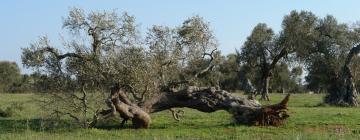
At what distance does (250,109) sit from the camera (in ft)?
95.8

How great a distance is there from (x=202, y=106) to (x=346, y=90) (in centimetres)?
2575

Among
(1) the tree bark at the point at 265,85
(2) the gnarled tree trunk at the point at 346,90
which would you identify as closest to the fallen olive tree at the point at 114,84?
(2) the gnarled tree trunk at the point at 346,90

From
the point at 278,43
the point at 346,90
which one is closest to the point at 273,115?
the point at 346,90

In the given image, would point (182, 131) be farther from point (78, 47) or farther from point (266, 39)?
point (266, 39)

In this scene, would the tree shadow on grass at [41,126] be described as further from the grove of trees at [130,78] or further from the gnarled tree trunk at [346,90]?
the gnarled tree trunk at [346,90]

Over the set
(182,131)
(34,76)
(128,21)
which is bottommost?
(182,131)

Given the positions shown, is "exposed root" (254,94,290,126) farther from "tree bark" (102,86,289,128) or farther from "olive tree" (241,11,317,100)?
"olive tree" (241,11,317,100)

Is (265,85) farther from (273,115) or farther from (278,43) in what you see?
(273,115)

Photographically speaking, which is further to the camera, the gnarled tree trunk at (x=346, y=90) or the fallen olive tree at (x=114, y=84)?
the gnarled tree trunk at (x=346, y=90)

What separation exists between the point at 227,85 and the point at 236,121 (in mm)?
72503

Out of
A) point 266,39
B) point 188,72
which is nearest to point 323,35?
point 266,39

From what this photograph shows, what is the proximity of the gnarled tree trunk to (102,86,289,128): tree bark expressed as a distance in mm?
24138

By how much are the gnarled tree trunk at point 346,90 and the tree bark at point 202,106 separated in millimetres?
24138

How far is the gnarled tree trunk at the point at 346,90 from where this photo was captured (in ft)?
170
